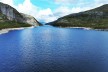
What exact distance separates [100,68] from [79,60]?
14187 millimetres

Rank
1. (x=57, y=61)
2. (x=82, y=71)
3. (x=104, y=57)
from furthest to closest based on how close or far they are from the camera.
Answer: (x=104, y=57), (x=57, y=61), (x=82, y=71)

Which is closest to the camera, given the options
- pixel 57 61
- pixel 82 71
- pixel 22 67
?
pixel 82 71

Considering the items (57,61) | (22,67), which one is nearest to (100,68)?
(57,61)

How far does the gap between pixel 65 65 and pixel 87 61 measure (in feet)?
40.2

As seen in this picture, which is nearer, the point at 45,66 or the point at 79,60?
the point at 45,66

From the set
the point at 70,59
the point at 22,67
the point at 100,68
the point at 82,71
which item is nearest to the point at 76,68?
the point at 82,71

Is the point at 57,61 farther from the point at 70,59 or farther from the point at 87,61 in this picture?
the point at 87,61

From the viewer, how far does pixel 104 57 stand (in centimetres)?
9606

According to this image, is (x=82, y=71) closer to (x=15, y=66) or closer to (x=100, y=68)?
(x=100, y=68)

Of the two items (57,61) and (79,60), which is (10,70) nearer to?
(57,61)

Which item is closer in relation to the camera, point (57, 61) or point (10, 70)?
point (10, 70)

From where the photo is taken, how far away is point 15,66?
80062mm

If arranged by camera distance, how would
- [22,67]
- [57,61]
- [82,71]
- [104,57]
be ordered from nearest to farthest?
[82,71]
[22,67]
[57,61]
[104,57]

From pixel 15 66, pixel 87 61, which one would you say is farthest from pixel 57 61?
pixel 15 66
